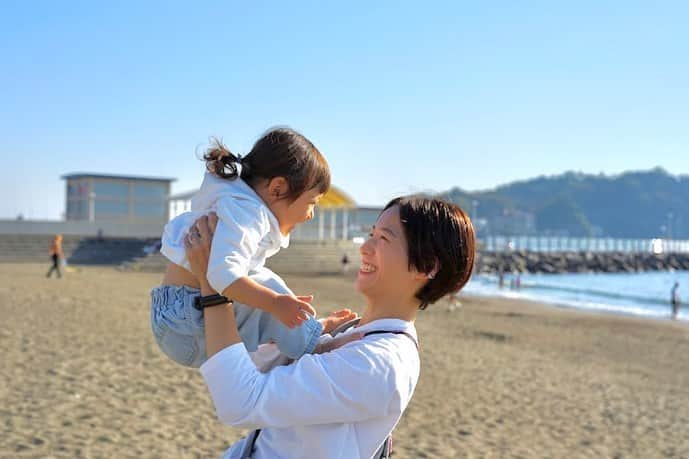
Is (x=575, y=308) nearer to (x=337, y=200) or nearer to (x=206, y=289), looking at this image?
(x=337, y=200)

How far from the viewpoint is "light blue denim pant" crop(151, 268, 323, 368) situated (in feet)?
5.10

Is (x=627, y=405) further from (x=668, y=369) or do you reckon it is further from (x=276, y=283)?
(x=276, y=283)

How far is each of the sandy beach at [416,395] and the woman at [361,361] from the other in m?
4.56

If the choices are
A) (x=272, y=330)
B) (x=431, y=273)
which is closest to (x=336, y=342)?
(x=272, y=330)

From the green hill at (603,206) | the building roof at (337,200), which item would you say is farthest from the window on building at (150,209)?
the green hill at (603,206)

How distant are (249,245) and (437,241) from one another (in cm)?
42

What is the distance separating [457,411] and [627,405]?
112 inches

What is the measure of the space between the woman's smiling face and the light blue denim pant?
0.60 ft

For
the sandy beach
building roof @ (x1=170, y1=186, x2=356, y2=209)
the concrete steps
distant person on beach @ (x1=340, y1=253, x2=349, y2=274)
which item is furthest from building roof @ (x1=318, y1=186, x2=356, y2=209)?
the sandy beach

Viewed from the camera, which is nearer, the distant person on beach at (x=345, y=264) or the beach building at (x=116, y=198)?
the distant person on beach at (x=345, y=264)

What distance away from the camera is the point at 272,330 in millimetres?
1609

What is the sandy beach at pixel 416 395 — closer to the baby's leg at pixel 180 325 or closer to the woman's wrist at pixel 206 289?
the baby's leg at pixel 180 325

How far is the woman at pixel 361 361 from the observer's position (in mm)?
1375

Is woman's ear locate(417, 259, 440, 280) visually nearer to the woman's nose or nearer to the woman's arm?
the woman's nose
